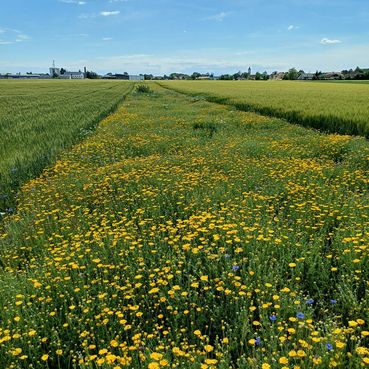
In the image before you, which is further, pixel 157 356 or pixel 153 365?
pixel 157 356

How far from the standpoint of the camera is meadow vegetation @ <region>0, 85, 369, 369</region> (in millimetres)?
2898

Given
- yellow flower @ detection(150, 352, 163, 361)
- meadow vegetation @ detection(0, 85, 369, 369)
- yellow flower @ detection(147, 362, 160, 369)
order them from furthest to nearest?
meadow vegetation @ detection(0, 85, 369, 369), yellow flower @ detection(150, 352, 163, 361), yellow flower @ detection(147, 362, 160, 369)

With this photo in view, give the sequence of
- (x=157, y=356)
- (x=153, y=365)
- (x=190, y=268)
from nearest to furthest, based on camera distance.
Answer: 1. (x=153, y=365)
2. (x=157, y=356)
3. (x=190, y=268)

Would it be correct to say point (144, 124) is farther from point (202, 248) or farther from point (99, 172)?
point (202, 248)

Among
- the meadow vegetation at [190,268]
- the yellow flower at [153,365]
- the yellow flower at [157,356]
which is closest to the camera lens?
the yellow flower at [153,365]

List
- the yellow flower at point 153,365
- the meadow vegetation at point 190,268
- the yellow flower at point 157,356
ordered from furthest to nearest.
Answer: the meadow vegetation at point 190,268
the yellow flower at point 157,356
the yellow flower at point 153,365

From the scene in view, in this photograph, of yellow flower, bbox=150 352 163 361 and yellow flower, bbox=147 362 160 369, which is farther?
yellow flower, bbox=150 352 163 361

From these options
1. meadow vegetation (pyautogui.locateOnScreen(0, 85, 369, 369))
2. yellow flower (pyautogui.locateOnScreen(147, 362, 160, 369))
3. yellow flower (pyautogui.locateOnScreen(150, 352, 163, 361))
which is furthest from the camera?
meadow vegetation (pyautogui.locateOnScreen(0, 85, 369, 369))

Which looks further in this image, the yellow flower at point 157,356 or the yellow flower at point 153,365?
the yellow flower at point 157,356

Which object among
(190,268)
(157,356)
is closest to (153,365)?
(157,356)

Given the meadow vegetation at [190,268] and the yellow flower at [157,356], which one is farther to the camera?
the meadow vegetation at [190,268]

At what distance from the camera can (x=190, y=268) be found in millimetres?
4102

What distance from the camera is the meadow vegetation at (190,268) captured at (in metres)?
2.90

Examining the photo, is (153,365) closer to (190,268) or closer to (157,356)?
(157,356)
